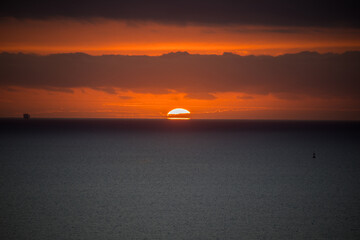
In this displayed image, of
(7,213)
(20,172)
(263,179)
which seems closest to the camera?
(7,213)

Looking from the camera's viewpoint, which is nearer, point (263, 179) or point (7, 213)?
point (7, 213)

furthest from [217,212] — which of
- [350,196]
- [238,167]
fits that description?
[238,167]

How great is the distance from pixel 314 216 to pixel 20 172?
75.0 feet

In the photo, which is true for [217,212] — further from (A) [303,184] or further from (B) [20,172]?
(B) [20,172]

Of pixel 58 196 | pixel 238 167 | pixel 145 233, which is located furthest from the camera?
pixel 238 167

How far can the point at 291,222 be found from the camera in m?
16.5

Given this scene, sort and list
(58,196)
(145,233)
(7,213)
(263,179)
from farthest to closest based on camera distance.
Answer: (263,179), (58,196), (7,213), (145,233)

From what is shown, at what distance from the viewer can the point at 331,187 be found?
25141 millimetres

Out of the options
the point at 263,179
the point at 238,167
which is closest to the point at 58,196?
the point at 263,179

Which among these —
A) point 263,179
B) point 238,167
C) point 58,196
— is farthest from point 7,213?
point 238,167

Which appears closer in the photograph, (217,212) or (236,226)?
(236,226)

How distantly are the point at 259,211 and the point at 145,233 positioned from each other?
5.98 m

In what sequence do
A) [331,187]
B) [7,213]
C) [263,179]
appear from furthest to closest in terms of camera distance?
[263,179]
[331,187]
[7,213]

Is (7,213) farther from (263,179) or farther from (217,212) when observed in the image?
(263,179)
